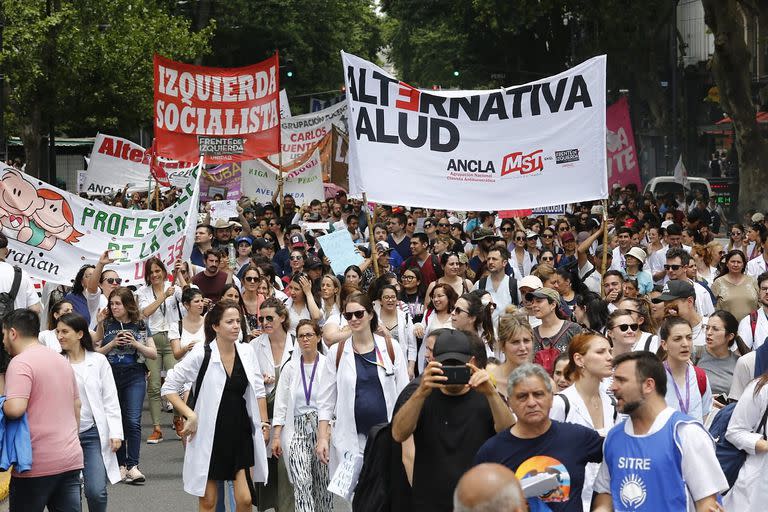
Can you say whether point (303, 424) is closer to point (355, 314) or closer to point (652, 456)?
point (355, 314)

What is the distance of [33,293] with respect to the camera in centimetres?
1131

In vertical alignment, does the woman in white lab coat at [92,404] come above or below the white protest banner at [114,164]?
below

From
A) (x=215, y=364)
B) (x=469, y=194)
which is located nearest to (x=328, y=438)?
(x=215, y=364)

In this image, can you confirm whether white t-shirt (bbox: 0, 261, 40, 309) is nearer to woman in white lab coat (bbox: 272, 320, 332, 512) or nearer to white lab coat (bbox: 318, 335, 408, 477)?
woman in white lab coat (bbox: 272, 320, 332, 512)

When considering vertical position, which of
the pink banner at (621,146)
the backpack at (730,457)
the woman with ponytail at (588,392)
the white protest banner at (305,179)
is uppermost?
the pink banner at (621,146)

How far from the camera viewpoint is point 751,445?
623 cm

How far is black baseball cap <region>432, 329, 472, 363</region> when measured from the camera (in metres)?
5.68

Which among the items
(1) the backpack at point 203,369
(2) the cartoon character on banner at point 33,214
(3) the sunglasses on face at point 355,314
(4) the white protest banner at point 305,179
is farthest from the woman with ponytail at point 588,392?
(4) the white protest banner at point 305,179

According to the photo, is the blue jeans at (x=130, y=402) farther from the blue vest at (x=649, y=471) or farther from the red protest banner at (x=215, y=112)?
the red protest banner at (x=215, y=112)

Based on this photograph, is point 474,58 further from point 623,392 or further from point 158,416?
point 623,392

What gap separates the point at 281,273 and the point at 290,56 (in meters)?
38.9

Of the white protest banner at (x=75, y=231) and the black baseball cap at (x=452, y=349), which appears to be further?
the white protest banner at (x=75, y=231)

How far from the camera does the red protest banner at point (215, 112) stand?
19.2 m

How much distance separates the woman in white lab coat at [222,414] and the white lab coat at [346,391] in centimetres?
45
